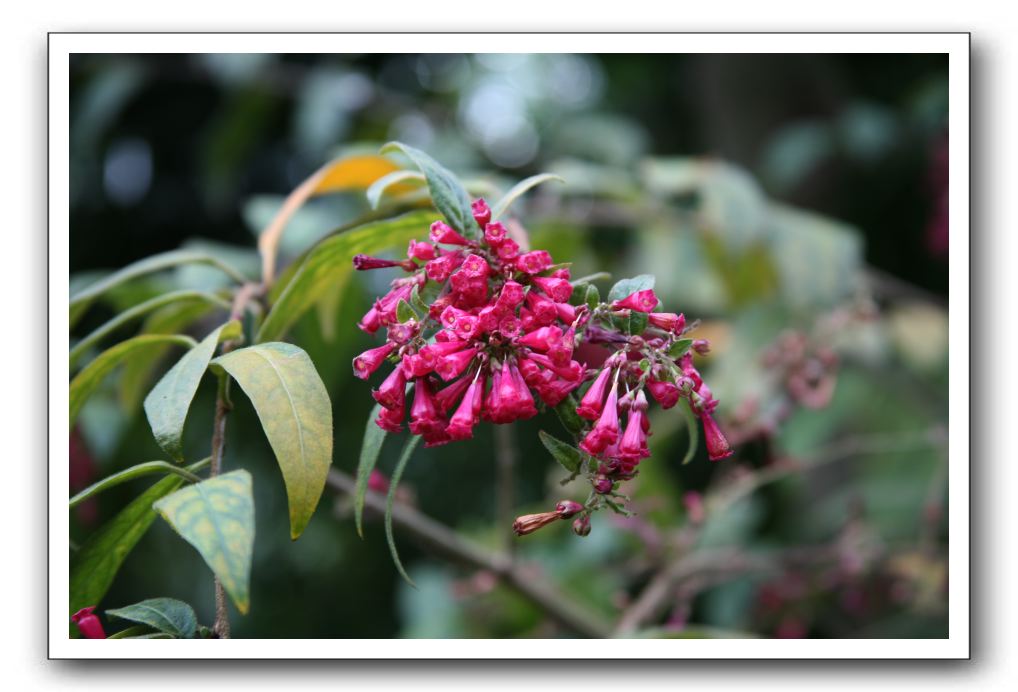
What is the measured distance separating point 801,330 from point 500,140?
1142mm

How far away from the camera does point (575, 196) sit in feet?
6.11

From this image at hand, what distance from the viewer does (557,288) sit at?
69cm

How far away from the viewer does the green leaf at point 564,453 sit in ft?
2.27

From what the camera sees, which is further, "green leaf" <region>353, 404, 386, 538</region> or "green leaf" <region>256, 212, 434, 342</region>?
"green leaf" <region>256, 212, 434, 342</region>

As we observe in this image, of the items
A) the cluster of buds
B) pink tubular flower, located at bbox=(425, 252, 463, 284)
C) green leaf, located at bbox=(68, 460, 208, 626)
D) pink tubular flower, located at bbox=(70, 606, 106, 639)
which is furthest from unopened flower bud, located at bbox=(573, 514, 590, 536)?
pink tubular flower, located at bbox=(70, 606, 106, 639)

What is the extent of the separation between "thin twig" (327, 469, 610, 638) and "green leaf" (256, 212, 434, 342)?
26 cm

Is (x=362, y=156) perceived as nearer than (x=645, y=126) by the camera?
Yes

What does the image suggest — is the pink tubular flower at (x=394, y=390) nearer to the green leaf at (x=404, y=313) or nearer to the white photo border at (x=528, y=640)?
the green leaf at (x=404, y=313)

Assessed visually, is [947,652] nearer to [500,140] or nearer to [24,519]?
[24,519]

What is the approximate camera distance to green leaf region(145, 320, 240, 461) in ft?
2.35

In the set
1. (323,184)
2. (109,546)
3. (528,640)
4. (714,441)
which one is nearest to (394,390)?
(714,441)

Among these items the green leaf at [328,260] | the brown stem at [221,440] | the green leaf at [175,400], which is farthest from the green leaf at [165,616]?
the green leaf at [328,260]

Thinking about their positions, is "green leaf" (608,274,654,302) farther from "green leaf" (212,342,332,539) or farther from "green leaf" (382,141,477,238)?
"green leaf" (212,342,332,539)
